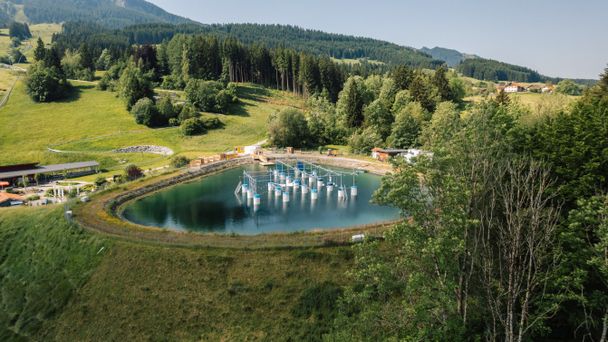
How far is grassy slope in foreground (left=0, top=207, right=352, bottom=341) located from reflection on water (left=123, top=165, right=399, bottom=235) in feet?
25.9

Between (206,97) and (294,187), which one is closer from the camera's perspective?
(294,187)

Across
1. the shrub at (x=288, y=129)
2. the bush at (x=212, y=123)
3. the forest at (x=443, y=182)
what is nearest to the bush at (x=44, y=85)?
the forest at (x=443, y=182)

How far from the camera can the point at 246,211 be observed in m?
48.0

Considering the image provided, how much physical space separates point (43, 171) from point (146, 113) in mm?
29317

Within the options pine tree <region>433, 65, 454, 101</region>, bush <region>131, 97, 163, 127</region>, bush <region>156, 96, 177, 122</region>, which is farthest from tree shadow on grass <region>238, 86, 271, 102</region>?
pine tree <region>433, 65, 454, 101</region>

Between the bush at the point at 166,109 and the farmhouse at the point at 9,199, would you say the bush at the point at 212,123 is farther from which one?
the farmhouse at the point at 9,199

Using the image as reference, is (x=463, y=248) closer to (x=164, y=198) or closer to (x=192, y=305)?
(x=192, y=305)

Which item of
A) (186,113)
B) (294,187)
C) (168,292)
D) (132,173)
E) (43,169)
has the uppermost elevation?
(186,113)

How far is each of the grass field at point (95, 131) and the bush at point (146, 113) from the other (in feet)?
5.12

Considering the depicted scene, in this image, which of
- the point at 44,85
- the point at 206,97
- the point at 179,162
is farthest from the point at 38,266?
the point at 44,85

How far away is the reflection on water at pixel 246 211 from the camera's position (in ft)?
140

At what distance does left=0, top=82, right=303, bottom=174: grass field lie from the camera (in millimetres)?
74812

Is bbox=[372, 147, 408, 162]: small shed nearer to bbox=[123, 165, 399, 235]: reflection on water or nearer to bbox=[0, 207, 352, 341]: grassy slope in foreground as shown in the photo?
bbox=[123, 165, 399, 235]: reflection on water

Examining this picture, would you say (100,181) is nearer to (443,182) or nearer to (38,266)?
(38,266)
